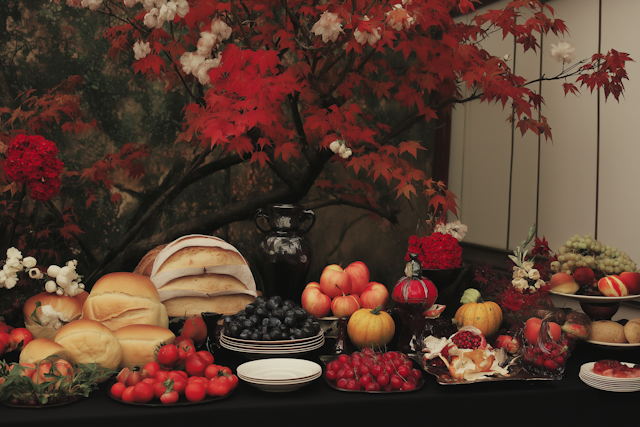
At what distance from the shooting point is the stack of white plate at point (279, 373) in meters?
1.28

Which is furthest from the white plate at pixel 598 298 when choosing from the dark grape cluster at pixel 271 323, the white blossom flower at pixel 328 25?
the white blossom flower at pixel 328 25

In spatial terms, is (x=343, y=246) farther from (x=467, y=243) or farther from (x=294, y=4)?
(x=294, y=4)

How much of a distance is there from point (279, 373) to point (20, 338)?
0.77m

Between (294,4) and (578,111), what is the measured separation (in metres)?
1.65

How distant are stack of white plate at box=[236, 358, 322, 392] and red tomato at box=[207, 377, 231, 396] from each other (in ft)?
0.16

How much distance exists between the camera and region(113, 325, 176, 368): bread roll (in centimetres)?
138

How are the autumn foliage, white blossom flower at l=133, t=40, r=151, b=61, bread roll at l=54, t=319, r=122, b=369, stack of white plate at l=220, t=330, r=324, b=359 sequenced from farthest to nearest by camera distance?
1. white blossom flower at l=133, t=40, r=151, b=61
2. the autumn foliage
3. stack of white plate at l=220, t=330, r=324, b=359
4. bread roll at l=54, t=319, r=122, b=369

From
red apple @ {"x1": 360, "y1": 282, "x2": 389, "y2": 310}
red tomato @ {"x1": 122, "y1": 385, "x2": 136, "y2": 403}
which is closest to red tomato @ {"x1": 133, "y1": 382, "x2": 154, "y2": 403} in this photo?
red tomato @ {"x1": 122, "y1": 385, "x2": 136, "y2": 403}

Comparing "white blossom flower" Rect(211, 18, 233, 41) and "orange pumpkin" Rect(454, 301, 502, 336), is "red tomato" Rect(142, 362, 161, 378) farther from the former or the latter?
"white blossom flower" Rect(211, 18, 233, 41)

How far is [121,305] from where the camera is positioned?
4.96ft

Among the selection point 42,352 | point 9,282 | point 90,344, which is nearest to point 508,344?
point 90,344

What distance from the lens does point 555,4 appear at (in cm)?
299

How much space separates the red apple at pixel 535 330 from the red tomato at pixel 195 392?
95 cm

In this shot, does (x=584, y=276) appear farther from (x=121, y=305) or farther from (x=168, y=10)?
(x=168, y=10)
